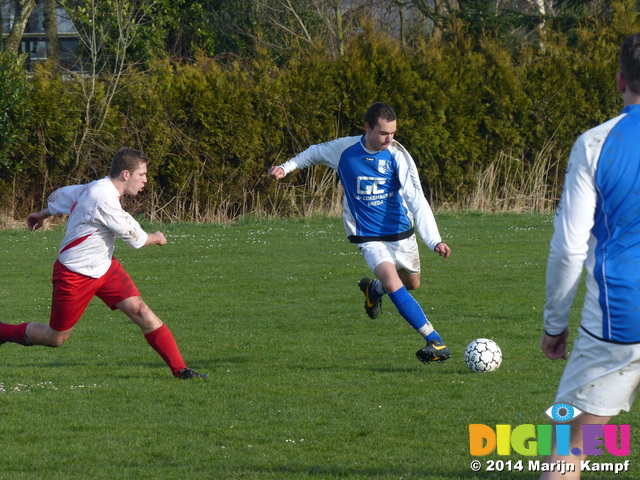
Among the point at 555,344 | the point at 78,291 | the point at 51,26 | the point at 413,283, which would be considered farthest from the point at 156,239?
the point at 51,26

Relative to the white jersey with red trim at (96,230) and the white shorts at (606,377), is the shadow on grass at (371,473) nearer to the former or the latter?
the white shorts at (606,377)

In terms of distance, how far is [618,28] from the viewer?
2448cm

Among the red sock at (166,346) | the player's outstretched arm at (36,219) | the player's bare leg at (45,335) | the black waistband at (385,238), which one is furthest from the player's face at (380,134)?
the player's bare leg at (45,335)

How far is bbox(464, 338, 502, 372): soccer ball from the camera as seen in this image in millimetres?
7180

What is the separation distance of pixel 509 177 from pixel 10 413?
60.3ft

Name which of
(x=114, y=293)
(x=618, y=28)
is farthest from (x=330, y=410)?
(x=618, y=28)

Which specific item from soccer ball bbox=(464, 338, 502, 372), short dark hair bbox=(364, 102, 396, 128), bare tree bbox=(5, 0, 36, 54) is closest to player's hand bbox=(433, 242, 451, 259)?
soccer ball bbox=(464, 338, 502, 372)

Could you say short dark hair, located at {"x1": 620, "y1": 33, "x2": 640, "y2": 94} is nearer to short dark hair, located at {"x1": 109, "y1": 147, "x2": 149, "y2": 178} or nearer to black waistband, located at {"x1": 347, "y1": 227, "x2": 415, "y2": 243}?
short dark hair, located at {"x1": 109, "y1": 147, "x2": 149, "y2": 178}

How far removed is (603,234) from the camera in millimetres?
3203

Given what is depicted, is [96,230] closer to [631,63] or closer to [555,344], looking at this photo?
[555,344]

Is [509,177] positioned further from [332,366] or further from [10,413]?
[10,413]

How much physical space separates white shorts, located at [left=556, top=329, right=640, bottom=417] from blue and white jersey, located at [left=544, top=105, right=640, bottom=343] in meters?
0.04

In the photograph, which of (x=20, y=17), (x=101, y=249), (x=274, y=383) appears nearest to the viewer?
(x=101, y=249)

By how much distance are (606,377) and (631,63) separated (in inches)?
41.1
